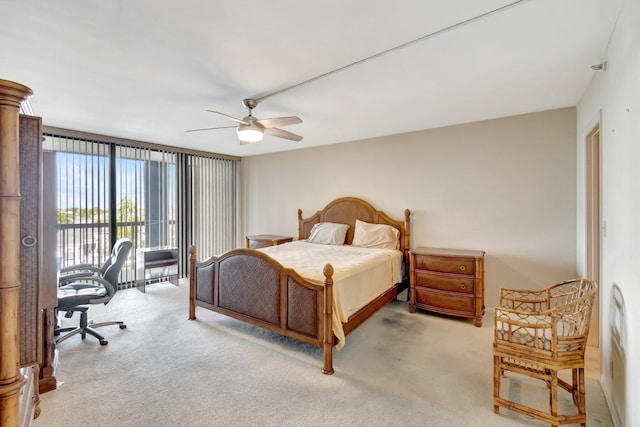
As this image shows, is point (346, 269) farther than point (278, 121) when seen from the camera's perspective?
Yes

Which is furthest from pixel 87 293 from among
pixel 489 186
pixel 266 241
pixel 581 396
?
pixel 489 186

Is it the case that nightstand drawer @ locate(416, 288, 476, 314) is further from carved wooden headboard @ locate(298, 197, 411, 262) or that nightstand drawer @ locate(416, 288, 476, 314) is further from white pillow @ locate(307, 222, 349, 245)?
white pillow @ locate(307, 222, 349, 245)

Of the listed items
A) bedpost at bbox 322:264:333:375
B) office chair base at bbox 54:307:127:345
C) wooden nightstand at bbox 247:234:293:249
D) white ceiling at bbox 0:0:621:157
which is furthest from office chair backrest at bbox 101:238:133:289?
wooden nightstand at bbox 247:234:293:249

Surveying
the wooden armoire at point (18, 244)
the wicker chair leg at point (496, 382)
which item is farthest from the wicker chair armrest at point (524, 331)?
the wooden armoire at point (18, 244)

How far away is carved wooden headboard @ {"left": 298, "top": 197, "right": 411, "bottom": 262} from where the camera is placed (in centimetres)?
435

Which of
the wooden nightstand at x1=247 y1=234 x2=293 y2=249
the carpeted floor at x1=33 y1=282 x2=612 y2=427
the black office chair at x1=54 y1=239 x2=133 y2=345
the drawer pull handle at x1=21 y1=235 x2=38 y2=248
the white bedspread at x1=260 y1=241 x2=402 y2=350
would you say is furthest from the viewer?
the wooden nightstand at x1=247 y1=234 x2=293 y2=249

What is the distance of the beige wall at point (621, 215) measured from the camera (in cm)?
153

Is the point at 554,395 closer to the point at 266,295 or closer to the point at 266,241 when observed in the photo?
the point at 266,295

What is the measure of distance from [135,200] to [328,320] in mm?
4171

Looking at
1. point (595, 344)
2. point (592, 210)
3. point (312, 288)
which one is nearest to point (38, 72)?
point (312, 288)

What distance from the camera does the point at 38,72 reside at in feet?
7.83

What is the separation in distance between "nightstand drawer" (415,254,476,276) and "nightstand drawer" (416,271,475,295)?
8 cm

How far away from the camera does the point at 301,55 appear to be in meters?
2.14

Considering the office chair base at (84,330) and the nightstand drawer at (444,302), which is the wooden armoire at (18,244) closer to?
the office chair base at (84,330)
